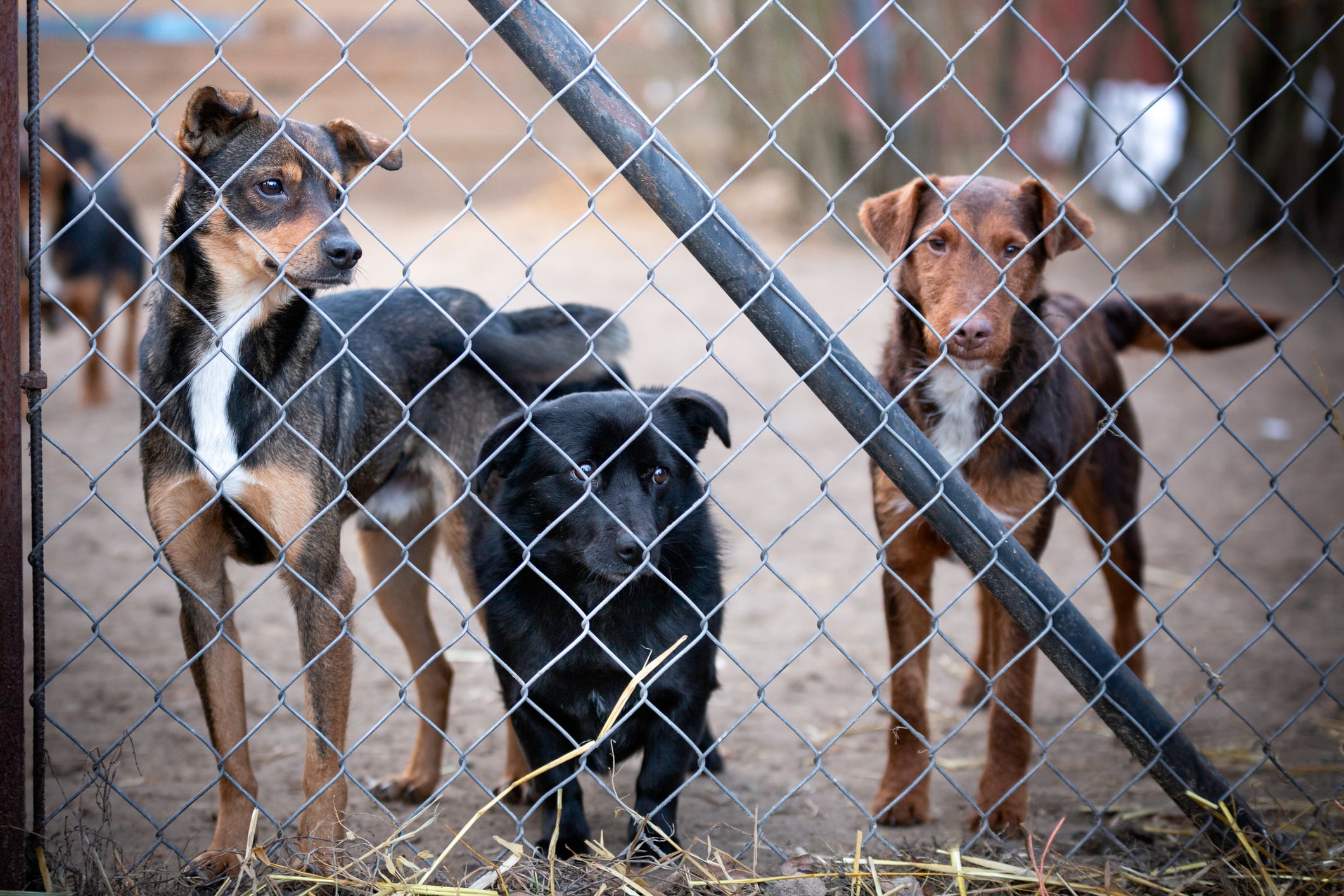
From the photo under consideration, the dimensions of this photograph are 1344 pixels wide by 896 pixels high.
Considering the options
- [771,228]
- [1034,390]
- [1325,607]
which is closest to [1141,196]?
[771,228]

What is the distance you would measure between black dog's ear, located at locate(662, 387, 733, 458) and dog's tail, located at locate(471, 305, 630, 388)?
41 centimetres

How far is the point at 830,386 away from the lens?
2453 millimetres

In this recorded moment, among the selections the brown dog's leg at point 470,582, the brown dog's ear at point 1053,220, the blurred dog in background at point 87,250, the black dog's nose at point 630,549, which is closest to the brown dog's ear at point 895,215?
the brown dog's ear at point 1053,220

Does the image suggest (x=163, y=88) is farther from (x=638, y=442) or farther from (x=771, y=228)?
(x=638, y=442)

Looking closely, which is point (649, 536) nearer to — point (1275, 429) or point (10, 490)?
point (10, 490)

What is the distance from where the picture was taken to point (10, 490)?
7.39 feet

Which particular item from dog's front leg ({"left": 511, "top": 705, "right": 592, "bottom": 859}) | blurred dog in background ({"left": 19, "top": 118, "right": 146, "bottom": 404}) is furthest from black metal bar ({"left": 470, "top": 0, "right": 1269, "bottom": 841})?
blurred dog in background ({"left": 19, "top": 118, "right": 146, "bottom": 404})

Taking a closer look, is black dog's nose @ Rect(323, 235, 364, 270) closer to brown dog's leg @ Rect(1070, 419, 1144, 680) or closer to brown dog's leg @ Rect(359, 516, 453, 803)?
brown dog's leg @ Rect(359, 516, 453, 803)

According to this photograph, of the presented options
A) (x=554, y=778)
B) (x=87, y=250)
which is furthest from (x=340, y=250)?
(x=87, y=250)

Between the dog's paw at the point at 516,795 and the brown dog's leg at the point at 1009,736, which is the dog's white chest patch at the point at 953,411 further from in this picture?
the dog's paw at the point at 516,795

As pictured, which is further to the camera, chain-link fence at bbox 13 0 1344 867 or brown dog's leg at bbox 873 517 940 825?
brown dog's leg at bbox 873 517 940 825

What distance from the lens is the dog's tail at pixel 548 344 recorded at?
11.7 ft

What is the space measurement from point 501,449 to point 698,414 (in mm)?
728

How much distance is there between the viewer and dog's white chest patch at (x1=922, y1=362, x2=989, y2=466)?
3.36 metres
